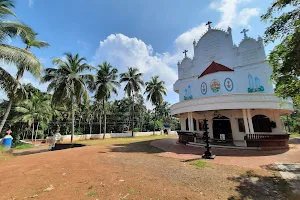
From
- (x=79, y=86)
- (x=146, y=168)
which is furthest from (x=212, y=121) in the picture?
(x=79, y=86)

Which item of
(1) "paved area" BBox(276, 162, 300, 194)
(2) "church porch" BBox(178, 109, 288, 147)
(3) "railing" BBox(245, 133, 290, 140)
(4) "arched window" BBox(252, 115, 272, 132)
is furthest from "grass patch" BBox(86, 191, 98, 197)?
(4) "arched window" BBox(252, 115, 272, 132)

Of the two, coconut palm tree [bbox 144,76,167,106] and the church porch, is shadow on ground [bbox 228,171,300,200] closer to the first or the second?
the church porch

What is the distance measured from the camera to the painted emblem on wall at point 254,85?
43.8ft

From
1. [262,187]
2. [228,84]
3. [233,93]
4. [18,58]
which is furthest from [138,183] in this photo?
[228,84]

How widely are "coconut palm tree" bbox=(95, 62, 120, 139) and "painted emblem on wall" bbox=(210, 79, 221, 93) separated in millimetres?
15549

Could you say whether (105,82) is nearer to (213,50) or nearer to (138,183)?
(213,50)

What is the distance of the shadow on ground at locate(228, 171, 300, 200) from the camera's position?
165 inches

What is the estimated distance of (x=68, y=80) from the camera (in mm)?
18312

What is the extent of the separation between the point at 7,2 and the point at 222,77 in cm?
1654

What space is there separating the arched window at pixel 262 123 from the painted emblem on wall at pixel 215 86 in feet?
13.5

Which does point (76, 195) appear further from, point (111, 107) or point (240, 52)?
point (111, 107)

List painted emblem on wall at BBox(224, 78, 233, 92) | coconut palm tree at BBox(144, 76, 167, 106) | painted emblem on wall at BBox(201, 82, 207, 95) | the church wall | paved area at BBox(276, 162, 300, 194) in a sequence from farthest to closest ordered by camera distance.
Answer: coconut palm tree at BBox(144, 76, 167, 106), painted emblem on wall at BBox(201, 82, 207, 95), the church wall, painted emblem on wall at BBox(224, 78, 233, 92), paved area at BBox(276, 162, 300, 194)

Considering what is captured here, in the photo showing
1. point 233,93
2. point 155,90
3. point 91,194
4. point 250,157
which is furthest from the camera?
point 155,90

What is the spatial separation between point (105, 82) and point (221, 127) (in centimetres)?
1797
